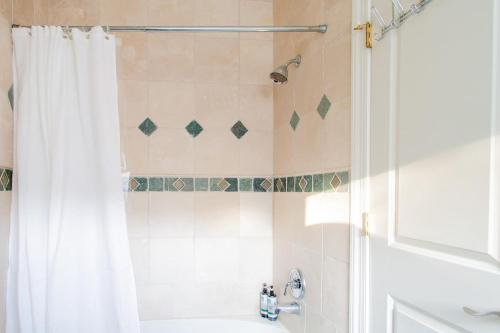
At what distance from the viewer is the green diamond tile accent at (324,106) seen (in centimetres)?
137

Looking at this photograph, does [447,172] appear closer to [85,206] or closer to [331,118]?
[331,118]

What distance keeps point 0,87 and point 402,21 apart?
153 centimetres

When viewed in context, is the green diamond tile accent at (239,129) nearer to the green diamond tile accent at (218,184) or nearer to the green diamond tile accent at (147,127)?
the green diamond tile accent at (218,184)

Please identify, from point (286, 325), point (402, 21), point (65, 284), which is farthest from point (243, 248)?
point (402, 21)

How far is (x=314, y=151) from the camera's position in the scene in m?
1.50

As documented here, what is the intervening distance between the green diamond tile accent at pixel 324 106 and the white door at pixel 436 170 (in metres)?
0.30

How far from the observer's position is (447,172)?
2.59ft

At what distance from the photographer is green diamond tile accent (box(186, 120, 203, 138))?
2002mm

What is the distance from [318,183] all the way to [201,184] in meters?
0.82

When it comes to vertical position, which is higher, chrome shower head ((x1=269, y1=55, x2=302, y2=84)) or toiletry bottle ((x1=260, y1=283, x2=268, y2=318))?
chrome shower head ((x1=269, y1=55, x2=302, y2=84))

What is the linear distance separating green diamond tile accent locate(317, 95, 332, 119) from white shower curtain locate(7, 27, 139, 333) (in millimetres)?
876

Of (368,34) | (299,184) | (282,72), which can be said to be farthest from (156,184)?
(368,34)

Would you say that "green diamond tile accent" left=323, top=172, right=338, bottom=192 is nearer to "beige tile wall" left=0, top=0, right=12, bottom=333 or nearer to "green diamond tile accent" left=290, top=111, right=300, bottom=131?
"green diamond tile accent" left=290, top=111, right=300, bottom=131

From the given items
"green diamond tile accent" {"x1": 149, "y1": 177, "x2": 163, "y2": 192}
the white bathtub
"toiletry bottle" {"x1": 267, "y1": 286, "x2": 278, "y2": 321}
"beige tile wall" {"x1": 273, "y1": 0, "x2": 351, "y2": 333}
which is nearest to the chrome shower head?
"beige tile wall" {"x1": 273, "y1": 0, "x2": 351, "y2": 333}
